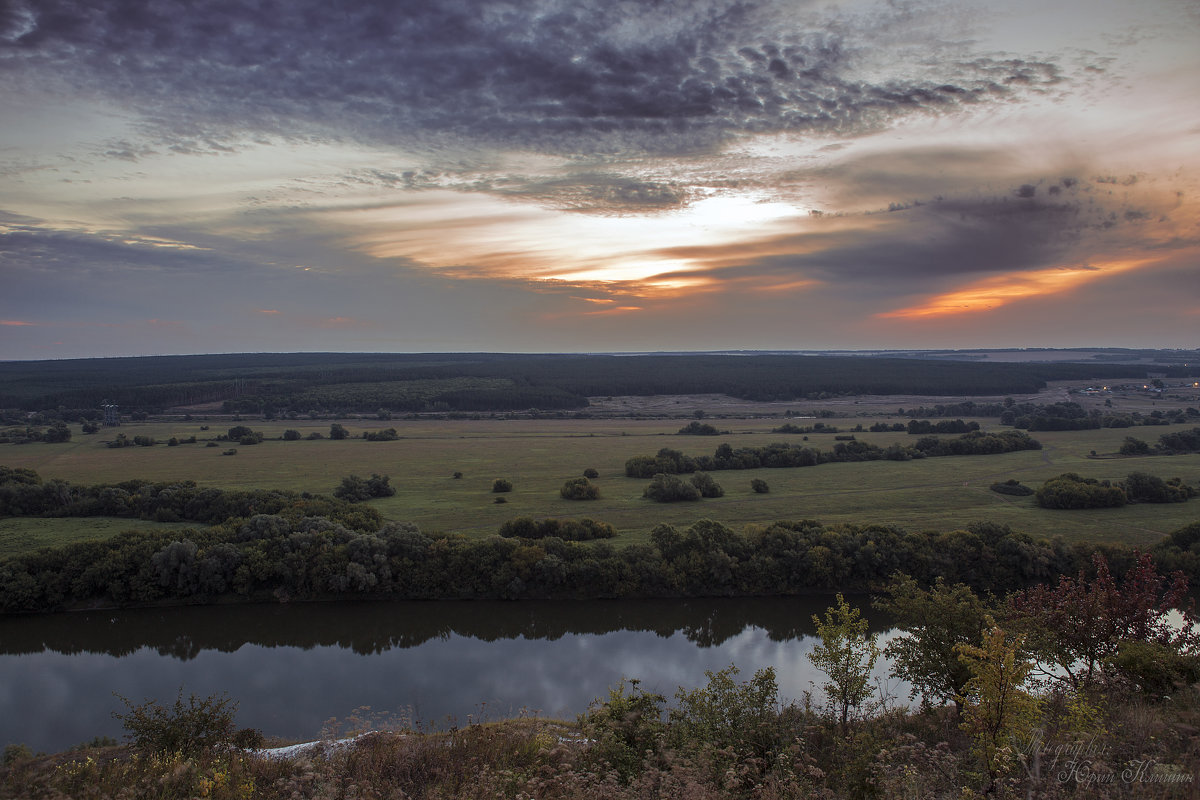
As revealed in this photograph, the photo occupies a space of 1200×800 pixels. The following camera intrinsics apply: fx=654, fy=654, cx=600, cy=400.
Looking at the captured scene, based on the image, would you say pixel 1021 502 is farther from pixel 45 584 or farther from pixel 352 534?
pixel 45 584

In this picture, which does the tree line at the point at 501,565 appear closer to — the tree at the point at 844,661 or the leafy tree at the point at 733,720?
the tree at the point at 844,661

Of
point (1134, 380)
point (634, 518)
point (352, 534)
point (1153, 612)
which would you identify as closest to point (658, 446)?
point (634, 518)

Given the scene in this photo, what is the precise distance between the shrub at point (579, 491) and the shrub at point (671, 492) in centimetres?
476

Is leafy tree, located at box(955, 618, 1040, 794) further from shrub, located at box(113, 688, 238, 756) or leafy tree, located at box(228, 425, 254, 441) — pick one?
leafy tree, located at box(228, 425, 254, 441)

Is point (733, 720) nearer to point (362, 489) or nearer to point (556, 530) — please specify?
point (556, 530)

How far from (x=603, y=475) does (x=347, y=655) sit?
133 feet

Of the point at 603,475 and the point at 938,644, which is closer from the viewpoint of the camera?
the point at 938,644

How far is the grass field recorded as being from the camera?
48.0 meters

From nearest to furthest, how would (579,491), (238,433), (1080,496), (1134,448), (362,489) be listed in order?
(1080,496) < (579,491) < (362,489) < (1134,448) < (238,433)

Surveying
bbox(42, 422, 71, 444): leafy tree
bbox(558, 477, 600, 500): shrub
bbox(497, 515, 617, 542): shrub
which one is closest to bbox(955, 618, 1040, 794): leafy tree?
bbox(497, 515, 617, 542): shrub

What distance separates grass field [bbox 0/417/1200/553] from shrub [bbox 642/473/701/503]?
1.32 meters

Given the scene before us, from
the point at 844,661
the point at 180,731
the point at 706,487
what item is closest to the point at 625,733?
the point at 844,661

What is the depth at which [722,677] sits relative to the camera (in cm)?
1532

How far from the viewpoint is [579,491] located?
188ft
